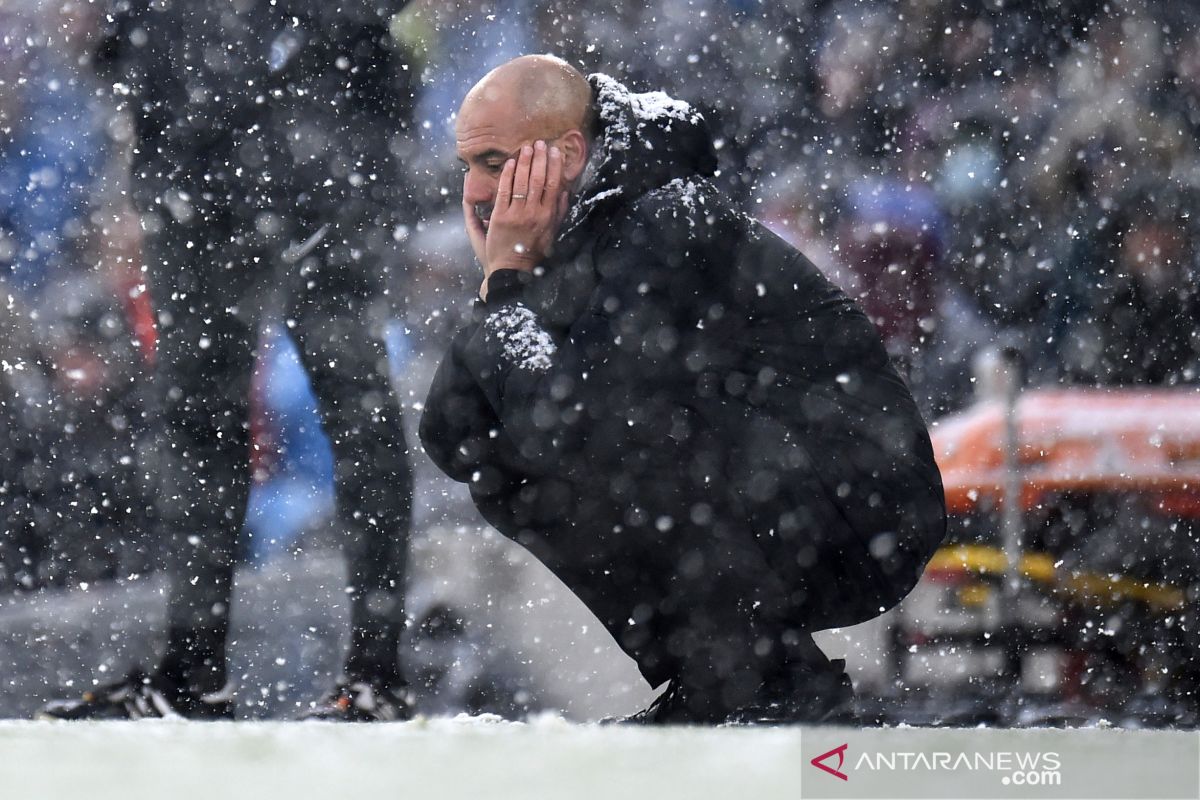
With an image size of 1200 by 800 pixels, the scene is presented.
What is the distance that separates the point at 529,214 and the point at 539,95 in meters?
0.14

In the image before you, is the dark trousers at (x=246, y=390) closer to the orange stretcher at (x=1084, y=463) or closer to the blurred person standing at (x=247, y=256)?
the blurred person standing at (x=247, y=256)

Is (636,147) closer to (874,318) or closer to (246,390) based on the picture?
(874,318)

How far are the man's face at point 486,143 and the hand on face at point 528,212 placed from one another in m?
0.03

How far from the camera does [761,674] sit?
3.58 feet

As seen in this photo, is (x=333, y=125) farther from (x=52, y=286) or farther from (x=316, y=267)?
(x=52, y=286)

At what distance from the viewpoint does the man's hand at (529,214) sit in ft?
3.44

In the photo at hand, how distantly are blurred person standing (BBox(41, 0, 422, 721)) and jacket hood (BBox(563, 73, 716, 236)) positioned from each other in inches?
9.1

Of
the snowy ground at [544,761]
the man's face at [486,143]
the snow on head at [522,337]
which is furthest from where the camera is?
the man's face at [486,143]

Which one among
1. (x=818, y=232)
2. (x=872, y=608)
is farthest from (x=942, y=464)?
(x=818, y=232)

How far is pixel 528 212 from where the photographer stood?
1.06 m

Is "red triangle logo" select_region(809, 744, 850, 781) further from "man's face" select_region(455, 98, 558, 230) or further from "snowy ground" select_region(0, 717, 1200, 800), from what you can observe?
"man's face" select_region(455, 98, 558, 230)

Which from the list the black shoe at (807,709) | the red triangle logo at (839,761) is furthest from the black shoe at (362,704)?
the red triangle logo at (839,761)

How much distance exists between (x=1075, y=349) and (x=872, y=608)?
35 cm

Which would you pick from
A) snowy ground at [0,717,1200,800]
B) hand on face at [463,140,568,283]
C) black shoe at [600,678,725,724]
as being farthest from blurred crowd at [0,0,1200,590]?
black shoe at [600,678,725,724]
